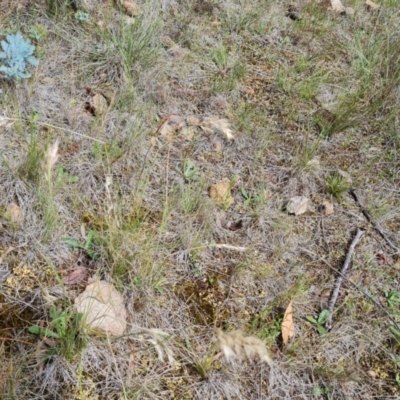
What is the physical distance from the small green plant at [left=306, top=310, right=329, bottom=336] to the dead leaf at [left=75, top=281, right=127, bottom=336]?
2.44ft

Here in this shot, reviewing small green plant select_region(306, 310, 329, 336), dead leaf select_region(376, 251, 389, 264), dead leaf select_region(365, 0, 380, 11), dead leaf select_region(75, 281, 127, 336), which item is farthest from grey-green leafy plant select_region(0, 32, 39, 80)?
dead leaf select_region(365, 0, 380, 11)

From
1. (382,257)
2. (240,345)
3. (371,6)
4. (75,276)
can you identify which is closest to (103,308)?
(75,276)

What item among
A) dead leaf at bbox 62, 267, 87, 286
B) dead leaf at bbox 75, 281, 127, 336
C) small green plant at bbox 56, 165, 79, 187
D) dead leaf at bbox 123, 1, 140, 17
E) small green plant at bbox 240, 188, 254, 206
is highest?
dead leaf at bbox 123, 1, 140, 17

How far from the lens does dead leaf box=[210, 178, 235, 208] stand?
1.95 metres

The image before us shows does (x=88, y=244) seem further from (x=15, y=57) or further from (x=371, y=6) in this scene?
(x=371, y=6)

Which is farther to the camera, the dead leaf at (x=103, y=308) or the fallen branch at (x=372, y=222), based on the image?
the fallen branch at (x=372, y=222)

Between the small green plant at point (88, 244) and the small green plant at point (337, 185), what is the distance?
1182 millimetres

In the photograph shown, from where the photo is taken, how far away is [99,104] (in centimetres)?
212

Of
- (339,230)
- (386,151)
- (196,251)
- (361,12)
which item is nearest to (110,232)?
(196,251)

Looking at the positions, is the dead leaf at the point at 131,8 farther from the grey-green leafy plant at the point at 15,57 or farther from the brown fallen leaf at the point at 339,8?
the brown fallen leaf at the point at 339,8

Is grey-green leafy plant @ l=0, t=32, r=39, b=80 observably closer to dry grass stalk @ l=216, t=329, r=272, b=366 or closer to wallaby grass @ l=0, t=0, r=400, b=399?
wallaby grass @ l=0, t=0, r=400, b=399

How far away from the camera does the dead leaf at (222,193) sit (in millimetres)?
1948

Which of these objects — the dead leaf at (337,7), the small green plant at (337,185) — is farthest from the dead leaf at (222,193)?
the dead leaf at (337,7)

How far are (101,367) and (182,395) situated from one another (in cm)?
29
